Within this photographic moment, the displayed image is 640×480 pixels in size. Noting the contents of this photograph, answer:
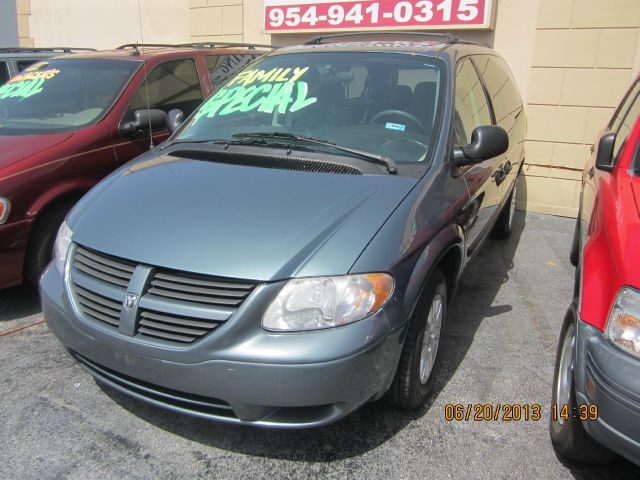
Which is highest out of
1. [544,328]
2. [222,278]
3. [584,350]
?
[222,278]

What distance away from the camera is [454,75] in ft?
10.8

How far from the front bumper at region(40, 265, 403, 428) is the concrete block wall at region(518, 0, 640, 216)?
5199 millimetres

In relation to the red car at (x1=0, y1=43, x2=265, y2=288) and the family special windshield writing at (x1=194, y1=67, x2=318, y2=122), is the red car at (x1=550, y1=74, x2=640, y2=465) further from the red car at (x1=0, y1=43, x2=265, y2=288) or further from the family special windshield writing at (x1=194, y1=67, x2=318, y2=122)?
the red car at (x1=0, y1=43, x2=265, y2=288)

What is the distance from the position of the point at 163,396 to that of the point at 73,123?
2.83m

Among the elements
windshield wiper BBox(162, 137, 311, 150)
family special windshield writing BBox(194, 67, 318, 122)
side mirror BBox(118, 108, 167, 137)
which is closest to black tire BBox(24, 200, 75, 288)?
side mirror BBox(118, 108, 167, 137)

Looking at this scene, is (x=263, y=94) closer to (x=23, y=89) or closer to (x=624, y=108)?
(x=23, y=89)

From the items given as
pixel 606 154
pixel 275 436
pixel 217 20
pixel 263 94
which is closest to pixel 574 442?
pixel 275 436

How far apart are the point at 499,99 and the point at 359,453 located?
3168 millimetres

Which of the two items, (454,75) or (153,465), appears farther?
(454,75)

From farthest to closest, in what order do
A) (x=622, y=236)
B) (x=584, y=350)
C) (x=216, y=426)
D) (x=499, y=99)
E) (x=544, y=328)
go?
(x=499, y=99), (x=544, y=328), (x=216, y=426), (x=622, y=236), (x=584, y=350)

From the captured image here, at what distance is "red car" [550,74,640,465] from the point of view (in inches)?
74.7

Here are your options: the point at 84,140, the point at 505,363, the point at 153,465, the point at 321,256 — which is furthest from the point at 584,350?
the point at 84,140

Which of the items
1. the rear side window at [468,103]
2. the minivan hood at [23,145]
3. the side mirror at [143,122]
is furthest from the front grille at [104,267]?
the side mirror at [143,122]

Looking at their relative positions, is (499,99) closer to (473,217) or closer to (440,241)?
(473,217)
